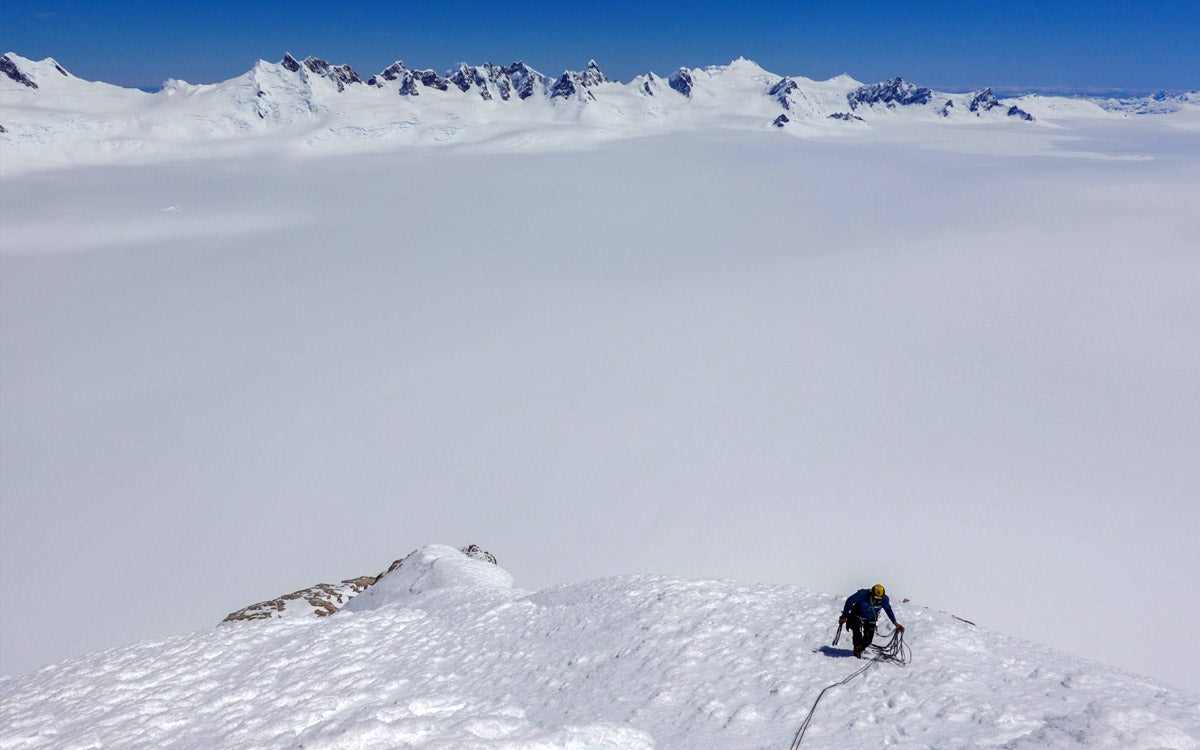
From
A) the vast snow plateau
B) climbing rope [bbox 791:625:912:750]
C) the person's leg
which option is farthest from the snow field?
the person's leg

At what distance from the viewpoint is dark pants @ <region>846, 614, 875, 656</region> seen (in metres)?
10.7

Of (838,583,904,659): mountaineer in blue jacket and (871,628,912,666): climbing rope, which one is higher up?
(838,583,904,659): mountaineer in blue jacket

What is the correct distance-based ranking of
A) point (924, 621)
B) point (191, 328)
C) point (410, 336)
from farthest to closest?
point (191, 328), point (410, 336), point (924, 621)

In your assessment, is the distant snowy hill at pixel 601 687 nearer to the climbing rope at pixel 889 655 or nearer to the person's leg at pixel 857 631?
the climbing rope at pixel 889 655

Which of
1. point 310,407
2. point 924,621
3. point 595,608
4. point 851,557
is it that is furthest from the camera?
point 310,407

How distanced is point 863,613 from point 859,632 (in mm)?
508

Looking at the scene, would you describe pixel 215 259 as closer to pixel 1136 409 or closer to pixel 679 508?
pixel 679 508

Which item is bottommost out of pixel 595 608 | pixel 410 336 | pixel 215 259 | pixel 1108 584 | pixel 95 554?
pixel 1108 584

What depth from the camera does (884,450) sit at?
41.5 metres

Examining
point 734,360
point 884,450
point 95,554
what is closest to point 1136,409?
→ point 884,450

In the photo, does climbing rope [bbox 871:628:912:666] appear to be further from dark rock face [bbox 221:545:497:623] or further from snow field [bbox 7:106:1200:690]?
snow field [bbox 7:106:1200:690]

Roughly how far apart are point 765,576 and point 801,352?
36.0 m

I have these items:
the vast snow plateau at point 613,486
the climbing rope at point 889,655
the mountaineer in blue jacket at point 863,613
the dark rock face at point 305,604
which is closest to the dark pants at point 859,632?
the mountaineer in blue jacket at point 863,613

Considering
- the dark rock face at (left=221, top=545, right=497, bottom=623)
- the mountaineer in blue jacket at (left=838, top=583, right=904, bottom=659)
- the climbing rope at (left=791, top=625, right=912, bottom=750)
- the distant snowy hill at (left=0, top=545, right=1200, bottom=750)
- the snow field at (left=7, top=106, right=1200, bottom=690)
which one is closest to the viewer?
the distant snowy hill at (left=0, top=545, right=1200, bottom=750)
